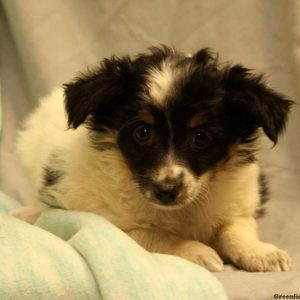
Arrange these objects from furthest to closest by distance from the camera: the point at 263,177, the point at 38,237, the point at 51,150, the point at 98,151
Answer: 1. the point at 263,177
2. the point at 51,150
3. the point at 98,151
4. the point at 38,237

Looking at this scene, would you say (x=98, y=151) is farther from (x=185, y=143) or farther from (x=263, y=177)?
(x=263, y=177)

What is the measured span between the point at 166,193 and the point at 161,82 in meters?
0.42

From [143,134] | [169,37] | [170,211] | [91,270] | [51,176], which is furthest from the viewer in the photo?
[169,37]

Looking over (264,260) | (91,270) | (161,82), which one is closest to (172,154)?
(161,82)

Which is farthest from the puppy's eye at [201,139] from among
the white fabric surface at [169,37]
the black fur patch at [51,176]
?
the white fabric surface at [169,37]

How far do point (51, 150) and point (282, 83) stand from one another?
1363 millimetres

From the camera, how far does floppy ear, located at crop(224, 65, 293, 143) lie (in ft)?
7.48

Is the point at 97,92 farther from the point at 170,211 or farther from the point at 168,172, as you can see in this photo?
the point at 170,211

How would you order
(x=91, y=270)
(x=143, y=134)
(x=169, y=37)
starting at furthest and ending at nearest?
(x=169, y=37) → (x=143, y=134) → (x=91, y=270)

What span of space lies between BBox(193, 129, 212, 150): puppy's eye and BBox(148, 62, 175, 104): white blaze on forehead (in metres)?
0.19

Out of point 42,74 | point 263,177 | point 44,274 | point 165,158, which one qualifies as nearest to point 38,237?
point 44,274

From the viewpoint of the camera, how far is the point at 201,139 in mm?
2299

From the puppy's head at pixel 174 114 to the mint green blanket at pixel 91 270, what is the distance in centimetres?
39

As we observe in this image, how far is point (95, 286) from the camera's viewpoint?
1.75 m
